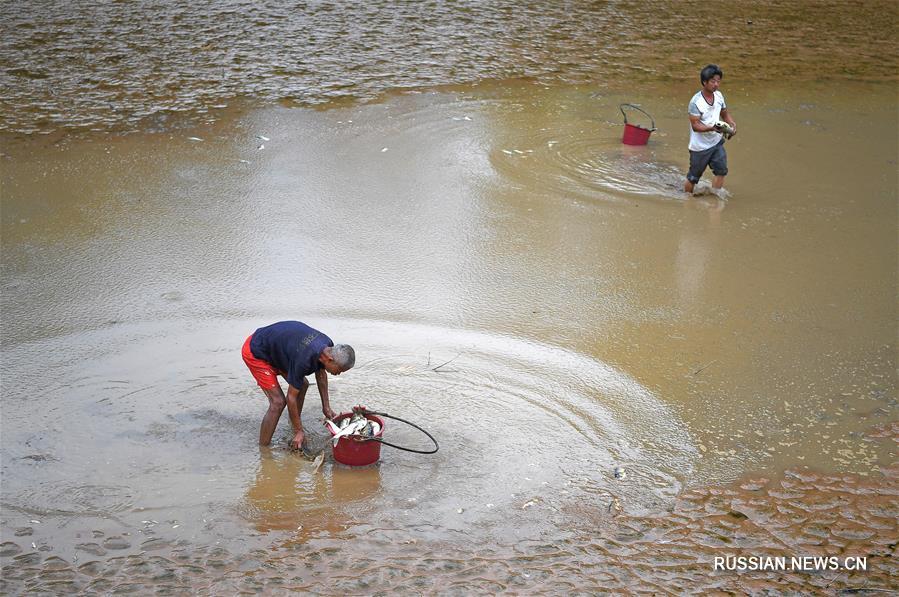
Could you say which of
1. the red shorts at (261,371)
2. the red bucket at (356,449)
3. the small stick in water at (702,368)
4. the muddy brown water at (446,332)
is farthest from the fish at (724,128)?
the red shorts at (261,371)

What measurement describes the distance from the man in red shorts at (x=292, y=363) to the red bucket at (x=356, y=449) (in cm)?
17

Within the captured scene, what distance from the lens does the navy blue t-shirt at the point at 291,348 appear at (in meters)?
4.99

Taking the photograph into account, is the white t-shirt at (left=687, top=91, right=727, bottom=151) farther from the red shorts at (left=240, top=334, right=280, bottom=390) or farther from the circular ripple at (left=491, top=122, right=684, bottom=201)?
the red shorts at (left=240, top=334, right=280, bottom=390)

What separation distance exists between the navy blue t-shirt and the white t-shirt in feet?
16.7

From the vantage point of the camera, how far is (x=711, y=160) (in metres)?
8.85

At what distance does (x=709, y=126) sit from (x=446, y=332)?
145 inches

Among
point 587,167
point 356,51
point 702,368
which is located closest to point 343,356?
point 702,368

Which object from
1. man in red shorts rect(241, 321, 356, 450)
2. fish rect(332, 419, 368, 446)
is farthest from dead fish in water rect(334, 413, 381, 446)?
man in red shorts rect(241, 321, 356, 450)

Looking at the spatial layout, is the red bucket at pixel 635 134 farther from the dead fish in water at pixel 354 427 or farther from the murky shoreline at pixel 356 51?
the dead fish in water at pixel 354 427

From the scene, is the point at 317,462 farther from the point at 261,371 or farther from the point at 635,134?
the point at 635,134

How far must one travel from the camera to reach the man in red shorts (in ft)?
16.2

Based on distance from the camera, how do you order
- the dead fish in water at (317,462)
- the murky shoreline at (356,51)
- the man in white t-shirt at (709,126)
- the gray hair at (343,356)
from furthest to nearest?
the murky shoreline at (356,51), the man in white t-shirt at (709,126), the dead fish in water at (317,462), the gray hair at (343,356)

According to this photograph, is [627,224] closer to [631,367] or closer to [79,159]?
[631,367]

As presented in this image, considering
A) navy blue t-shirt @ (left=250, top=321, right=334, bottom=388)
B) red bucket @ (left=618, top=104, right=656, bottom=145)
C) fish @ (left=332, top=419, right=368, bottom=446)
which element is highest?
red bucket @ (left=618, top=104, right=656, bottom=145)
